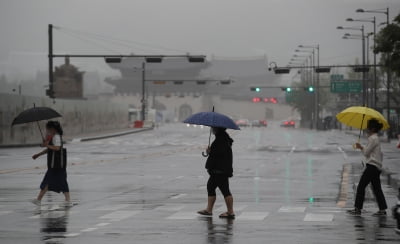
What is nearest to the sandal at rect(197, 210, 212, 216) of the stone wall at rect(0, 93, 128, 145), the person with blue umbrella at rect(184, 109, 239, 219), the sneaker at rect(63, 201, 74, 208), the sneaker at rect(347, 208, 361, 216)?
the person with blue umbrella at rect(184, 109, 239, 219)

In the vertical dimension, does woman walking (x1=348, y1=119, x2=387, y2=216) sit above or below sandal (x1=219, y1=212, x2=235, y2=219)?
above

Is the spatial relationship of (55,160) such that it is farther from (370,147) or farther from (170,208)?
(370,147)

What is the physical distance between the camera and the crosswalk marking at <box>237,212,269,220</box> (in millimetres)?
17875

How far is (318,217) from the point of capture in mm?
18094

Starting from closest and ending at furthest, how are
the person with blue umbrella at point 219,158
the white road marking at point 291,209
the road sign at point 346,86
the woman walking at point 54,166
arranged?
the person with blue umbrella at point 219,158 < the white road marking at point 291,209 < the woman walking at point 54,166 < the road sign at point 346,86

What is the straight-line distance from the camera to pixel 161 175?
105ft

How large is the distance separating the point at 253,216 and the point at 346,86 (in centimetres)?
10098

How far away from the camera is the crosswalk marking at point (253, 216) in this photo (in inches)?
704

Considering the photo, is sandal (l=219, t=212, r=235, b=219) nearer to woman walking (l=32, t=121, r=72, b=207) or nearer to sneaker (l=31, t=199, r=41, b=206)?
woman walking (l=32, t=121, r=72, b=207)

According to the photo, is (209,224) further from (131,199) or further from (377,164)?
(131,199)

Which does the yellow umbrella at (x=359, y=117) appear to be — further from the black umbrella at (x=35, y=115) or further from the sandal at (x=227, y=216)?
the black umbrella at (x=35, y=115)

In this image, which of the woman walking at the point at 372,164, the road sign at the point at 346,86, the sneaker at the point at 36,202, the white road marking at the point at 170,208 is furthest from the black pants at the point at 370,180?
the road sign at the point at 346,86

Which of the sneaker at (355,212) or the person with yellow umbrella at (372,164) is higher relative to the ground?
the person with yellow umbrella at (372,164)

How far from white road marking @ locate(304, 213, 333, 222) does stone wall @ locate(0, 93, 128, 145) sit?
40.4 meters
